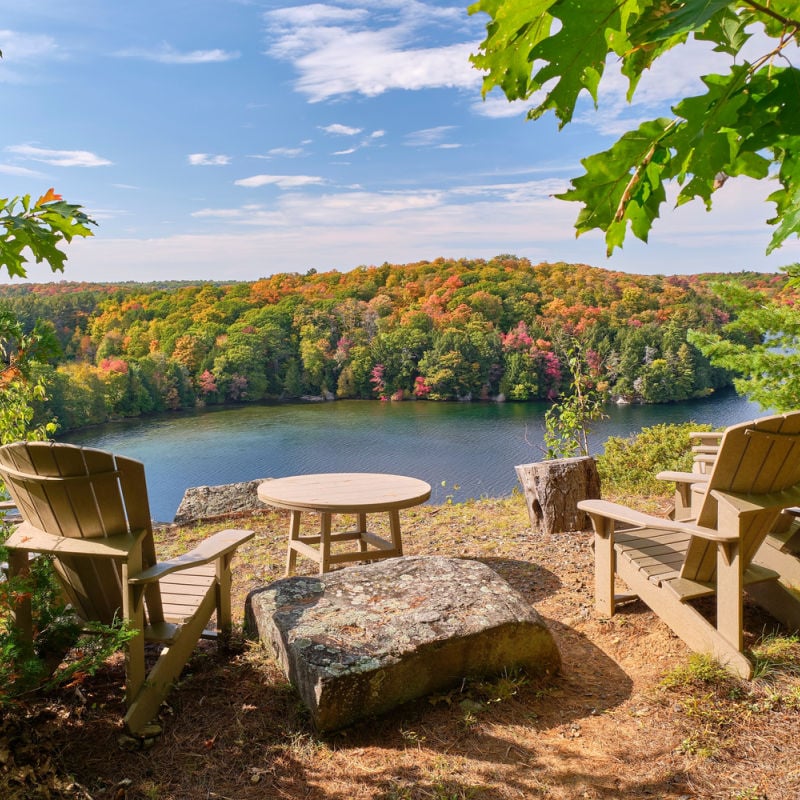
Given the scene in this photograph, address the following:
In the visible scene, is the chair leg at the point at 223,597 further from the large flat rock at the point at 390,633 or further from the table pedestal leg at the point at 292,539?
the table pedestal leg at the point at 292,539

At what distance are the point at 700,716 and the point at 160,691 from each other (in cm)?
185

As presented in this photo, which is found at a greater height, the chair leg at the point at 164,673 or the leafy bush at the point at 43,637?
the leafy bush at the point at 43,637

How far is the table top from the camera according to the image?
139 inches

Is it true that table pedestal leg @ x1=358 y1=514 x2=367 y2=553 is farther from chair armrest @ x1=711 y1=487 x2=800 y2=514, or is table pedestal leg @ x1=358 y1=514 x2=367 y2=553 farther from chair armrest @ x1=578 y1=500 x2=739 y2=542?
chair armrest @ x1=711 y1=487 x2=800 y2=514

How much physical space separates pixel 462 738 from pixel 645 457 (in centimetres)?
635

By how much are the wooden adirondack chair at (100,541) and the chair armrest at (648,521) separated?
5.40ft

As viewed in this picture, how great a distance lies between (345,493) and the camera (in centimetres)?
375

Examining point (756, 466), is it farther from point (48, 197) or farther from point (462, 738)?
point (48, 197)

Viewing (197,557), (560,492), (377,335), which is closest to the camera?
(197,557)

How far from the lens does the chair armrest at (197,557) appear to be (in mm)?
2205

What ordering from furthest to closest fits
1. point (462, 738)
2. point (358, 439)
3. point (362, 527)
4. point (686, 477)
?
point (358, 439) → point (362, 527) → point (686, 477) → point (462, 738)

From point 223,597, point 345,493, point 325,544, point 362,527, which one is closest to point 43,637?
point 223,597

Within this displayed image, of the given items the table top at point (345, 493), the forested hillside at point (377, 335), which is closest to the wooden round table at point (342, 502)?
the table top at point (345, 493)

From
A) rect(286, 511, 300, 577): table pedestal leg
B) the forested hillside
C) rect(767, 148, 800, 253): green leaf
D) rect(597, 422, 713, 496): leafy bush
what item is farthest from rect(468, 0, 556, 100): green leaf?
the forested hillside
